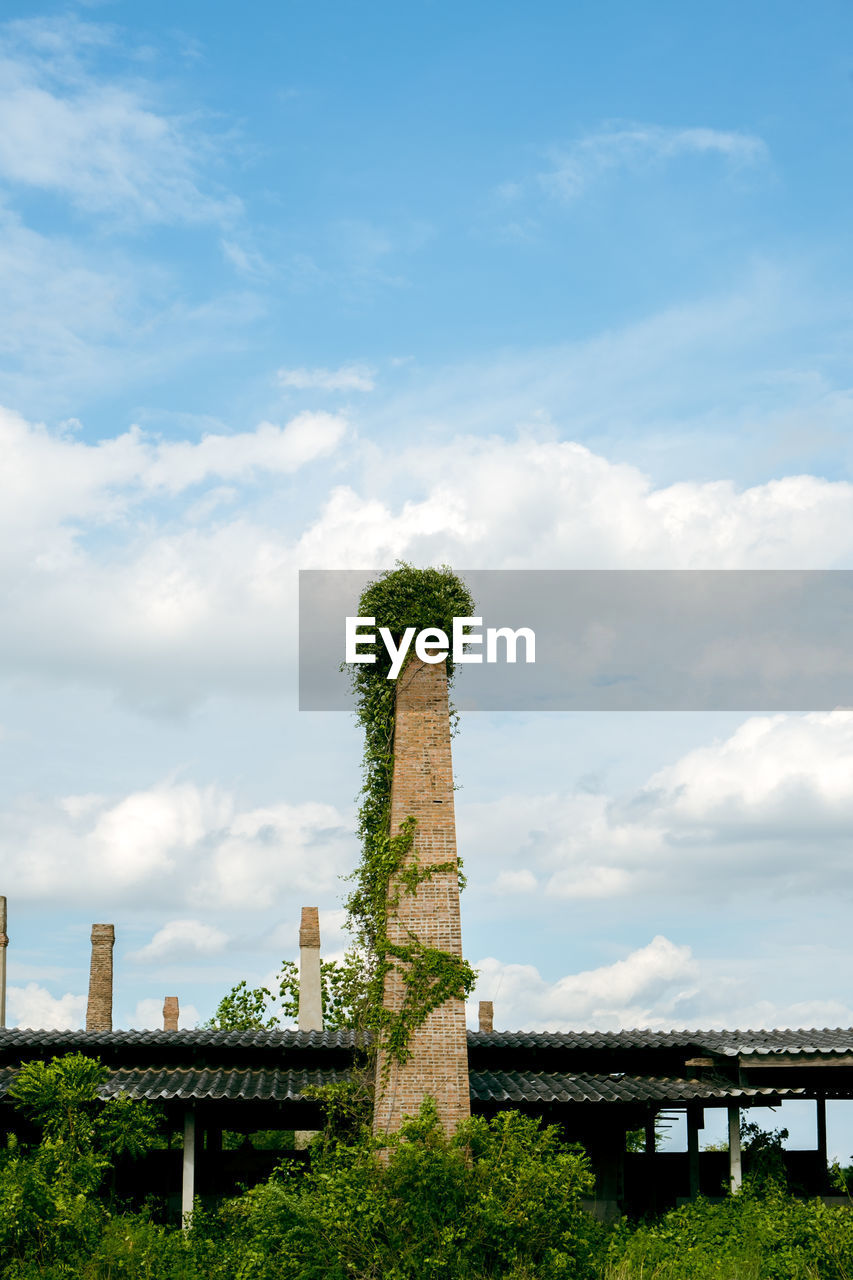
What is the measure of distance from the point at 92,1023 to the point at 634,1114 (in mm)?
19812

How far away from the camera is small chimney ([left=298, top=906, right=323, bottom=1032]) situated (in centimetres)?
3447

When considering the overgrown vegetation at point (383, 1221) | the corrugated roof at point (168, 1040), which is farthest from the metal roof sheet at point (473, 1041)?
the overgrown vegetation at point (383, 1221)

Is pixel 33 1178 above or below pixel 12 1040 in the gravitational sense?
below

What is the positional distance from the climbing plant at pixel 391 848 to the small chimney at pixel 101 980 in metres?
20.0

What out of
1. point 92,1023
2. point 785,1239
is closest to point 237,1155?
point 785,1239

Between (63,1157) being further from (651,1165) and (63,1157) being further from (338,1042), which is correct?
(651,1165)

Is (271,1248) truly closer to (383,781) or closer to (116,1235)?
(116,1235)

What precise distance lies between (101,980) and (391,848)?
21.5m

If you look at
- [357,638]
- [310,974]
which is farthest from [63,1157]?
[310,974]

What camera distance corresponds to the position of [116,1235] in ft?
53.9

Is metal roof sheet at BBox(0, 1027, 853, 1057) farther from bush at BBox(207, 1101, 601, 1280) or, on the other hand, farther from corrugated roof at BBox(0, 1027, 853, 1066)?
bush at BBox(207, 1101, 601, 1280)

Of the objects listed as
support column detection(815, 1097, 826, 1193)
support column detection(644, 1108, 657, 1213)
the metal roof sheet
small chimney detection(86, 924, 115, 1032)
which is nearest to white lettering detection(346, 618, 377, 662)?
the metal roof sheet

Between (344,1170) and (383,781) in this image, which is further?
(383,781)

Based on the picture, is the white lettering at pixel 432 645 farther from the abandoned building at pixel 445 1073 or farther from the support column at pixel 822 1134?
the support column at pixel 822 1134
